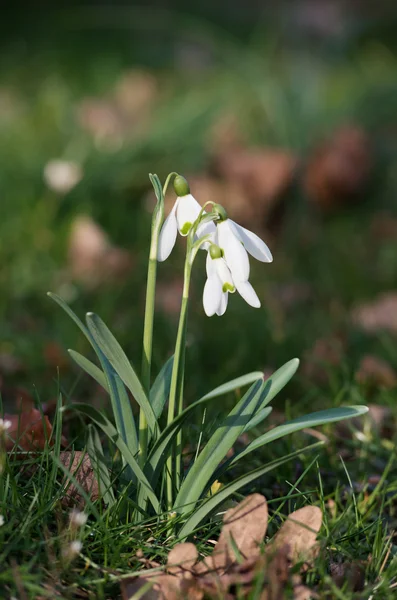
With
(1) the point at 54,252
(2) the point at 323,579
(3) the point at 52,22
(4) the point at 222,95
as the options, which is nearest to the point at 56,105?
(4) the point at 222,95

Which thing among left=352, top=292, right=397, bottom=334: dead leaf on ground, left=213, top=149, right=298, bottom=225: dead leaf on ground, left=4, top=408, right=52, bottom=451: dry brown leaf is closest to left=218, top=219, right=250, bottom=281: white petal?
left=4, top=408, right=52, bottom=451: dry brown leaf

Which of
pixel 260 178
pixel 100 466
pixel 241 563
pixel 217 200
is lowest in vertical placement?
pixel 241 563

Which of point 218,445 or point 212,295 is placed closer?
point 212,295

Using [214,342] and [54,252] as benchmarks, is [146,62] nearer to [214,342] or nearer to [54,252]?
[54,252]

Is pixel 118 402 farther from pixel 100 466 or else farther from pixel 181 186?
pixel 181 186

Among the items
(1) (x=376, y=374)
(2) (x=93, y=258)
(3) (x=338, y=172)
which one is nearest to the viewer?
(1) (x=376, y=374)

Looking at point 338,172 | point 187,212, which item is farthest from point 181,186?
point 338,172

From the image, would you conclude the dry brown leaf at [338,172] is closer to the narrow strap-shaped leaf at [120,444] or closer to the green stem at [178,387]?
the green stem at [178,387]
